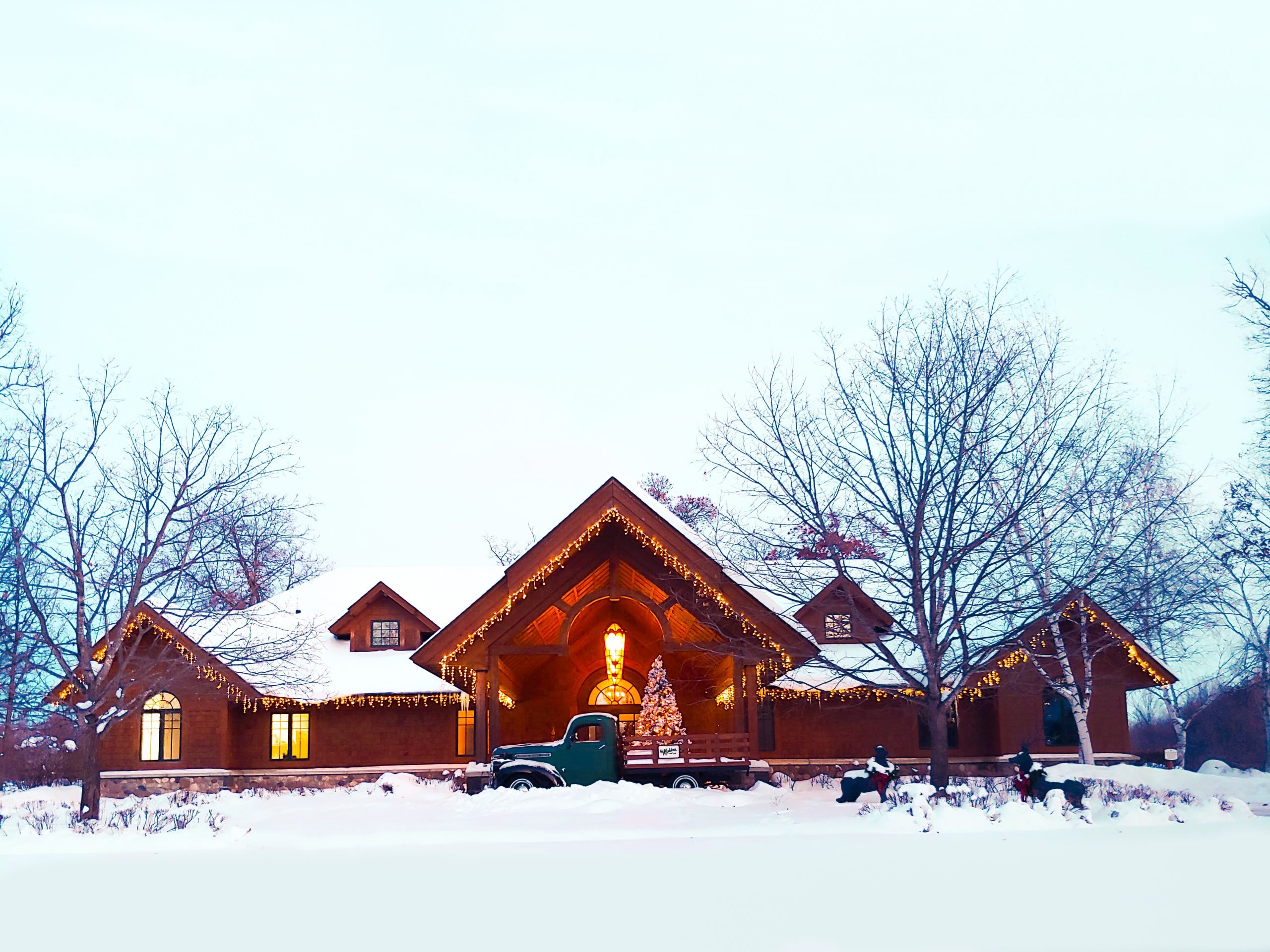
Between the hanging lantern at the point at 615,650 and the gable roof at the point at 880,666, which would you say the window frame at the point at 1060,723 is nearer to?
the gable roof at the point at 880,666

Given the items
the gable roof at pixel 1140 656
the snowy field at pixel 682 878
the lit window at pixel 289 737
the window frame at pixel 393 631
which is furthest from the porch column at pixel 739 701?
the lit window at pixel 289 737

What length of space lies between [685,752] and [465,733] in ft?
29.6

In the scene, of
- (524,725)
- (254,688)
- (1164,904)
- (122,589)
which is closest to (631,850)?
(1164,904)

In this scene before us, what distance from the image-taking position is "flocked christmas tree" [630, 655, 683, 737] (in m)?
25.1

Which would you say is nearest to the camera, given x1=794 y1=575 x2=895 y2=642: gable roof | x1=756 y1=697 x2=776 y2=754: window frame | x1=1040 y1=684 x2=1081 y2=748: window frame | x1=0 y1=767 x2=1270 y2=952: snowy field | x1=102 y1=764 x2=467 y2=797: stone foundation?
x1=0 y1=767 x2=1270 y2=952: snowy field

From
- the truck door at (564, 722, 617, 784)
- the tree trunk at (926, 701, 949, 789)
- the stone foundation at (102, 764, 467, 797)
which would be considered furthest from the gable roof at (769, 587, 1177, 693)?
the stone foundation at (102, 764, 467, 797)

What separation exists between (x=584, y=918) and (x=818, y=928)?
1.85m

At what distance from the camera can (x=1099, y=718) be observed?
28500mm

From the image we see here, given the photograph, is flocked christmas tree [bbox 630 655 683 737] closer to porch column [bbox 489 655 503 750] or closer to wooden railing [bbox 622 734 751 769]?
wooden railing [bbox 622 734 751 769]

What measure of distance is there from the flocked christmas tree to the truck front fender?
3547mm

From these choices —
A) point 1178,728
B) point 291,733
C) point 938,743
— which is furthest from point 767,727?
point 291,733

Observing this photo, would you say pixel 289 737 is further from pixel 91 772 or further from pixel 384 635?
pixel 91 772

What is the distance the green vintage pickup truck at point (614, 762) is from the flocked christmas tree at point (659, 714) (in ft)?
2.83

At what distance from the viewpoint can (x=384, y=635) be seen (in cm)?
3105
